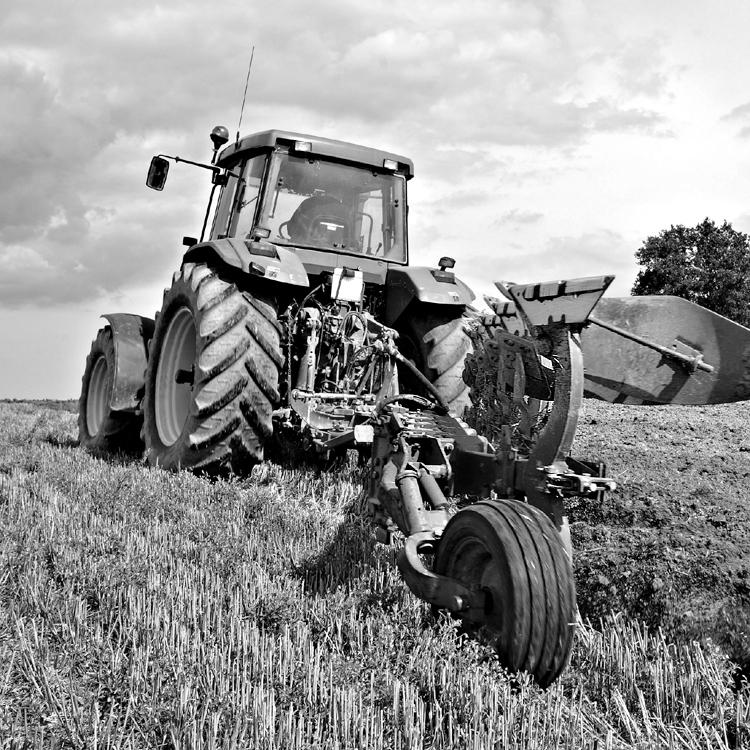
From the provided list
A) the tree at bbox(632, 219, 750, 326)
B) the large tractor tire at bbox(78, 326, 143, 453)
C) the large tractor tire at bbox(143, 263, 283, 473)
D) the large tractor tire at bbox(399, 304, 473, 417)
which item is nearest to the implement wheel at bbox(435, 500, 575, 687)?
the large tractor tire at bbox(143, 263, 283, 473)

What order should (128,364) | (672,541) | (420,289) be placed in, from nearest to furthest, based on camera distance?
(672,541), (420,289), (128,364)

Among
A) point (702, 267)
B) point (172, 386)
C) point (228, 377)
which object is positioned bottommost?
point (172, 386)

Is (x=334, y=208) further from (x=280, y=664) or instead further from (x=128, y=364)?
(x=280, y=664)

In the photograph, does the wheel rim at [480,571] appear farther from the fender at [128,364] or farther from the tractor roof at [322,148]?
the fender at [128,364]

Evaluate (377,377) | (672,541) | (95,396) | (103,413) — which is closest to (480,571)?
(672,541)

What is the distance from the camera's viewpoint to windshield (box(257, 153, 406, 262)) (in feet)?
21.0

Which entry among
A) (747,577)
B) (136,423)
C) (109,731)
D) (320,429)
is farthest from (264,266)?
(109,731)

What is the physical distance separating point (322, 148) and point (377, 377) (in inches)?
75.2

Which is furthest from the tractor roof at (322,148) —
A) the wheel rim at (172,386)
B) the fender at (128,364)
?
the fender at (128,364)

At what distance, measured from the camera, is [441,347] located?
20.6ft

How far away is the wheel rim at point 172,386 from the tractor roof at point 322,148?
61.8 inches

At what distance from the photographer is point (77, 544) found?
394cm

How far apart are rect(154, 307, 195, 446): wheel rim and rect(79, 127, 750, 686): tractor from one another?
0.02 m

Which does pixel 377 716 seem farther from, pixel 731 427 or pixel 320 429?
pixel 731 427
